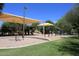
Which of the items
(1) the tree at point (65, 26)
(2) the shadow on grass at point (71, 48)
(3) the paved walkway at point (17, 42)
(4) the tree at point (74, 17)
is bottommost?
(2) the shadow on grass at point (71, 48)

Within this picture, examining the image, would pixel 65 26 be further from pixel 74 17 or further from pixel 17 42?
pixel 17 42

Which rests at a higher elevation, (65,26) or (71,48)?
(65,26)

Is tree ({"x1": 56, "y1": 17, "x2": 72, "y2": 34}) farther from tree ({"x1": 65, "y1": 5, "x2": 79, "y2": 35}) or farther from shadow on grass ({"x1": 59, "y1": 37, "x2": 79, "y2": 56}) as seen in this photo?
shadow on grass ({"x1": 59, "y1": 37, "x2": 79, "y2": 56})

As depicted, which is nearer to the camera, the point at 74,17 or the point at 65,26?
the point at 74,17

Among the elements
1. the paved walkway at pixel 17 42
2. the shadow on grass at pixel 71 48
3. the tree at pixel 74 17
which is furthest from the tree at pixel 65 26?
the shadow on grass at pixel 71 48

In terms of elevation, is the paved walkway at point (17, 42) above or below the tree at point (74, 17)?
below

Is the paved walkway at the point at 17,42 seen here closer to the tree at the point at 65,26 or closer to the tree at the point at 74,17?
the tree at the point at 74,17

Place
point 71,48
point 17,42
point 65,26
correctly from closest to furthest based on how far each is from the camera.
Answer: point 71,48 < point 17,42 < point 65,26

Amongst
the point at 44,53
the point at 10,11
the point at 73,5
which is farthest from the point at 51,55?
the point at 10,11

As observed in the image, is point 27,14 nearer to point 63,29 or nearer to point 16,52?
point 63,29

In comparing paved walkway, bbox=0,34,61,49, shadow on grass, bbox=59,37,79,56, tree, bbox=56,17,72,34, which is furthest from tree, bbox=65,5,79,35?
shadow on grass, bbox=59,37,79,56

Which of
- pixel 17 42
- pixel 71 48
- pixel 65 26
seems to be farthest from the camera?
pixel 65 26

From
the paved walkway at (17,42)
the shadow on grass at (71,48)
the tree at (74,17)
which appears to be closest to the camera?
the shadow on grass at (71,48)

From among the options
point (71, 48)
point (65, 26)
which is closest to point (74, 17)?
point (65, 26)
